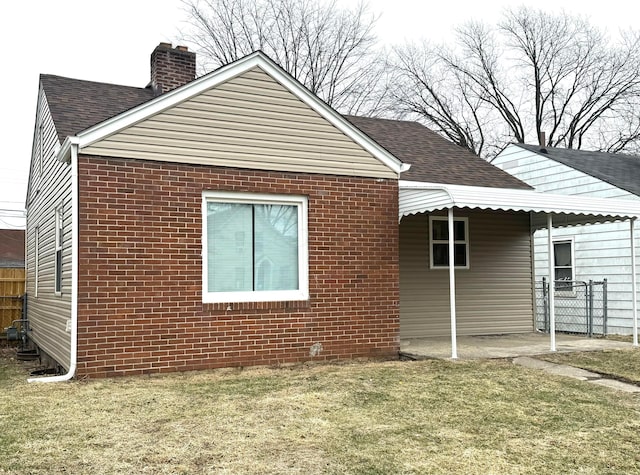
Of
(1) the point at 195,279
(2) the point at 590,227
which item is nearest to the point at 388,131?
(2) the point at 590,227

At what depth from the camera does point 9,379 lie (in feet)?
27.8

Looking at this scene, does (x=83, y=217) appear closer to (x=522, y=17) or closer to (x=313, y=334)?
(x=313, y=334)

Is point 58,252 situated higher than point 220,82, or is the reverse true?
point 220,82

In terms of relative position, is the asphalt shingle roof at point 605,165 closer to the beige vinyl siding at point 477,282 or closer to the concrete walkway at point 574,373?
the beige vinyl siding at point 477,282

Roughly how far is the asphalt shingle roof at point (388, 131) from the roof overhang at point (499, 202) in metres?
2.43

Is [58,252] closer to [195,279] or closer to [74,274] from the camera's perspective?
[74,274]

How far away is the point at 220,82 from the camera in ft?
28.4

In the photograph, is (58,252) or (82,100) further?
(82,100)

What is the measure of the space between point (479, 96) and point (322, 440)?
1180 inches

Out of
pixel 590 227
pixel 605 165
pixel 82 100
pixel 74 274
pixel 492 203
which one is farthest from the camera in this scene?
pixel 605 165

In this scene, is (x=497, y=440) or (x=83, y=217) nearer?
(x=497, y=440)

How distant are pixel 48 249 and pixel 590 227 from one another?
11.6 m

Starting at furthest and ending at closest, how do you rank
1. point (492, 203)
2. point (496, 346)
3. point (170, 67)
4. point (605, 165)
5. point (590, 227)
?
point (605, 165)
point (590, 227)
point (170, 67)
point (496, 346)
point (492, 203)

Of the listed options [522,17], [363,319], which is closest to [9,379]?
[363,319]
